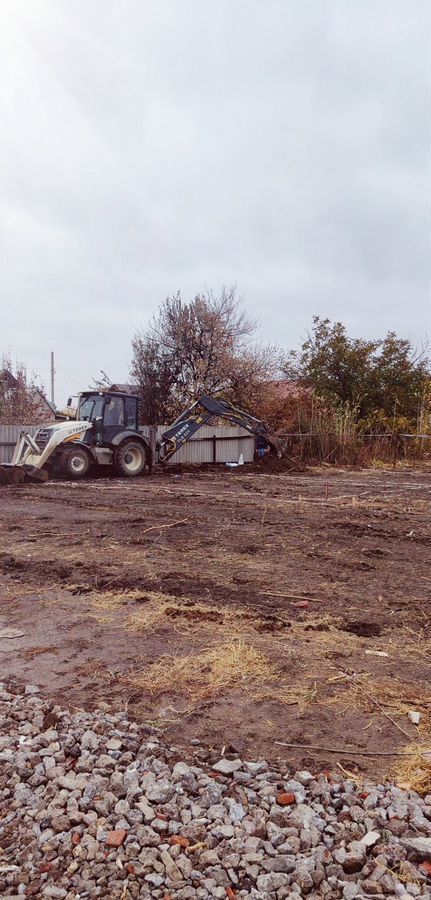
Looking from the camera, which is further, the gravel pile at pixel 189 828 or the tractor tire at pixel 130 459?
the tractor tire at pixel 130 459

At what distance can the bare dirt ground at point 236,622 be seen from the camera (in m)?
3.52

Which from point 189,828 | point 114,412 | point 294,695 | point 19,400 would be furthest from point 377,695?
point 19,400

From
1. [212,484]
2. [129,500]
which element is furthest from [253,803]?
[212,484]

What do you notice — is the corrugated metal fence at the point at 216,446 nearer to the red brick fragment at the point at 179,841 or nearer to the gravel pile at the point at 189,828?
the gravel pile at the point at 189,828

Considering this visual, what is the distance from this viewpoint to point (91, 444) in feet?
55.0

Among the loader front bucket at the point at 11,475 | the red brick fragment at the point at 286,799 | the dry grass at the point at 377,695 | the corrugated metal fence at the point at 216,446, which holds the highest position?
the corrugated metal fence at the point at 216,446

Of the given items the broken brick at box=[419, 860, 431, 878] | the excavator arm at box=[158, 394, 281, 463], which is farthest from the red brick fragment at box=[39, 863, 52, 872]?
the excavator arm at box=[158, 394, 281, 463]

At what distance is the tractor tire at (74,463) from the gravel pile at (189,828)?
43.2 ft

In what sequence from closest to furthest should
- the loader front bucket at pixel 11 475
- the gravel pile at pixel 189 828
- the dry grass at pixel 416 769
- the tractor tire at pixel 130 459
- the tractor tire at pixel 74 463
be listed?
the gravel pile at pixel 189 828 < the dry grass at pixel 416 769 < the loader front bucket at pixel 11 475 < the tractor tire at pixel 74 463 < the tractor tire at pixel 130 459

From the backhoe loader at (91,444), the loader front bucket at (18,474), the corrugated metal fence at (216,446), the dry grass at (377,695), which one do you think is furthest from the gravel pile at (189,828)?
the corrugated metal fence at (216,446)

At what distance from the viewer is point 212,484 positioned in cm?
1555

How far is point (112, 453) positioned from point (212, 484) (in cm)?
330

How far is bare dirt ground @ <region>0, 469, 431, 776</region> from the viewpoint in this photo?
11.5ft

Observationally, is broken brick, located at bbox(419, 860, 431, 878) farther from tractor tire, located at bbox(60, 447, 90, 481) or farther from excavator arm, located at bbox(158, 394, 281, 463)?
excavator arm, located at bbox(158, 394, 281, 463)
